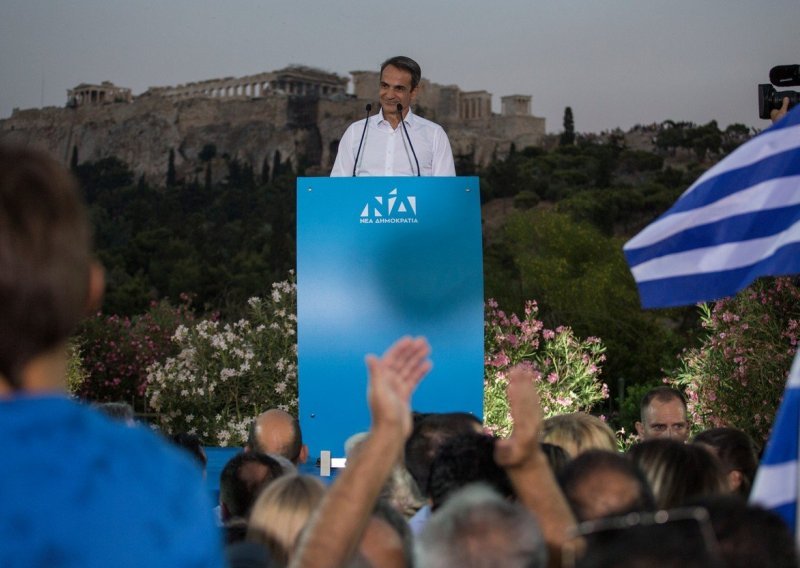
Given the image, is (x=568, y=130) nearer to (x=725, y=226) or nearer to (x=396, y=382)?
(x=725, y=226)

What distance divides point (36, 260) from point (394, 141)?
12.2ft

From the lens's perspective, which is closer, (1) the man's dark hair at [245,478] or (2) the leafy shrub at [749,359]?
(1) the man's dark hair at [245,478]

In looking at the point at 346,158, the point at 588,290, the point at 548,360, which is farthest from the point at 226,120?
the point at 346,158

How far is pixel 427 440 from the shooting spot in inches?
110

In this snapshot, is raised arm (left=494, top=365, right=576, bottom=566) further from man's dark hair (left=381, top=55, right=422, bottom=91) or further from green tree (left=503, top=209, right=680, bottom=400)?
green tree (left=503, top=209, right=680, bottom=400)

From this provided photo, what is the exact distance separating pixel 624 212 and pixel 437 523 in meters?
33.7

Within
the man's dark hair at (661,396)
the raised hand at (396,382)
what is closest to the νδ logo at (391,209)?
the man's dark hair at (661,396)

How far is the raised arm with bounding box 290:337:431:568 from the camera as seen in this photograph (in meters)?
1.59

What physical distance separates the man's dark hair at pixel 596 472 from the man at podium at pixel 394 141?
2872mm

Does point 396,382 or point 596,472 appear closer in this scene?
point 396,382

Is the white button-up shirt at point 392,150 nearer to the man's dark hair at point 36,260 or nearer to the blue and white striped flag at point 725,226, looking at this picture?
the blue and white striped flag at point 725,226

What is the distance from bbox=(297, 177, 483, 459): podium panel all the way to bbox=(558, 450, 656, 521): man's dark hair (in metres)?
2.26

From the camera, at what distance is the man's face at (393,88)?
484 centimetres

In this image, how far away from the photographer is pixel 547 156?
4350 centimetres
